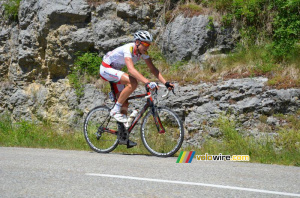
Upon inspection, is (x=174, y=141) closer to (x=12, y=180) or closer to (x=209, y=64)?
(x=12, y=180)

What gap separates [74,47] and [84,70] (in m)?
0.91

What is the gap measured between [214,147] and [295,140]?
1704mm

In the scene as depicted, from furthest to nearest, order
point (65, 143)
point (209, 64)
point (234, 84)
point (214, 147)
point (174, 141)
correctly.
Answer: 1. point (209, 64)
2. point (234, 84)
3. point (65, 143)
4. point (214, 147)
5. point (174, 141)

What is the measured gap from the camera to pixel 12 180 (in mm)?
5020

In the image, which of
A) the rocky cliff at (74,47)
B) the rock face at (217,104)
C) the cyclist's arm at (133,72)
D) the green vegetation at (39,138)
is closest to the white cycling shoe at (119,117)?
the cyclist's arm at (133,72)

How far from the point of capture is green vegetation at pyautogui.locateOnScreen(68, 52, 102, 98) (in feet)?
41.7

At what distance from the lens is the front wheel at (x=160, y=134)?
7.30 metres

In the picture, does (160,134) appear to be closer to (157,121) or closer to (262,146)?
(157,121)

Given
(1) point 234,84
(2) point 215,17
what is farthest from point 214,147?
(2) point 215,17

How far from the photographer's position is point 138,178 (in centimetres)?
514

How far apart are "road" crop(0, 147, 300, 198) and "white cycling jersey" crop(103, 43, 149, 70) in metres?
1.94

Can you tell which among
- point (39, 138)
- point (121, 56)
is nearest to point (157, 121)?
point (121, 56)

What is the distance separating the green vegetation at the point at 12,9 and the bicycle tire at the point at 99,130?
823cm

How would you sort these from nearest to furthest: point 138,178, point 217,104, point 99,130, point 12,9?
point 138,178 < point 99,130 < point 217,104 < point 12,9
